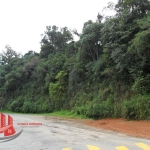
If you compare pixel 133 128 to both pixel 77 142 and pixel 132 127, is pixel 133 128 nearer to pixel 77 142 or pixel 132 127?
pixel 132 127

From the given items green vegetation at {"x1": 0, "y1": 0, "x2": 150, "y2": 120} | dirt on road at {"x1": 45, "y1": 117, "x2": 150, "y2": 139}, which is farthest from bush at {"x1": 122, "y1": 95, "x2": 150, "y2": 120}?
dirt on road at {"x1": 45, "y1": 117, "x2": 150, "y2": 139}

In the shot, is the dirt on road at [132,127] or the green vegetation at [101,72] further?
the green vegetation at [101,72]

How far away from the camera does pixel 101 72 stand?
74.4 feet

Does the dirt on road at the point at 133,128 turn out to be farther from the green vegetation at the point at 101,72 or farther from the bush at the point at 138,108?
the green vegetation at the point at 101,72

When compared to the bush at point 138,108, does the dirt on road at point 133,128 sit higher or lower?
lower

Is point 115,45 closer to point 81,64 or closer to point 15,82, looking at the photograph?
point 81,64

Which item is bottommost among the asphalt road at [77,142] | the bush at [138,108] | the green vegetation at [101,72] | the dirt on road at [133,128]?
the dirt on road at [133,128]

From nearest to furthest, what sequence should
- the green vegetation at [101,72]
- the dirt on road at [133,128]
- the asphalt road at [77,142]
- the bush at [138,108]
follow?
the asphalt road at [77,142], the dirt on road at [133,128], the bush at [138,108], the green vegetation at [101,72]

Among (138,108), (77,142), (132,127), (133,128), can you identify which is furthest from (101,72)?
(77,142)

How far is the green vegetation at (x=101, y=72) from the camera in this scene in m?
16.5

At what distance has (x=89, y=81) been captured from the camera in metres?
25.9

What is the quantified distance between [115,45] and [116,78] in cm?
358

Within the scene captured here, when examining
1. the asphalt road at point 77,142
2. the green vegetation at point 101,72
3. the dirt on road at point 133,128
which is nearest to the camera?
the asphalt road at point 77,142

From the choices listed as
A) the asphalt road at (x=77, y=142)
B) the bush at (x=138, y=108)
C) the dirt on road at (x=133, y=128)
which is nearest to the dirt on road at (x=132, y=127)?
the dirt on road at (x=133, y=128)
